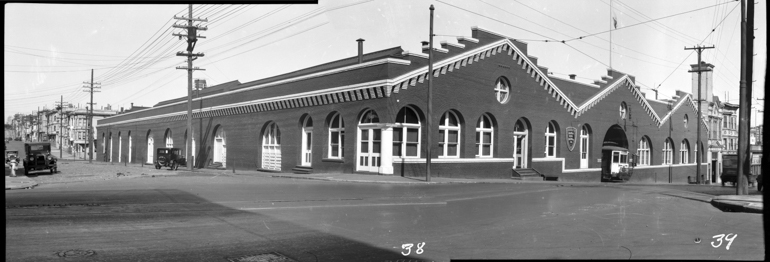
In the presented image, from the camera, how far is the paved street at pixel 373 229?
6723mm

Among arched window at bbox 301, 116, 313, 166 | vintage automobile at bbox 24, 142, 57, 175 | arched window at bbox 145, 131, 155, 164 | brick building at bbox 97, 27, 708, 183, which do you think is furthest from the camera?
arched window at bbox 145, 131, 155, 164

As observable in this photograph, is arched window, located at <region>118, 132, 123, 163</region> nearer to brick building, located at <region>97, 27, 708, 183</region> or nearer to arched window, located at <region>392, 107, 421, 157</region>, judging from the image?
brick building, located at <region>97, 27, 708, 183</region>

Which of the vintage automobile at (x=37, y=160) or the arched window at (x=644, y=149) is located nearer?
the arched window at (x=644, y=149)

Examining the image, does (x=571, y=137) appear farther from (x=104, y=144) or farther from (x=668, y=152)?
(x=104, y=144)

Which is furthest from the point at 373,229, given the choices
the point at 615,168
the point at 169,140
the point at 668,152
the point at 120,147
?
the point at 120,147

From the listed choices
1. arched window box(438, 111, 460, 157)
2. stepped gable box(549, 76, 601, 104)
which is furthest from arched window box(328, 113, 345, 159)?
stepped gable box(549, 76, 601, 104)

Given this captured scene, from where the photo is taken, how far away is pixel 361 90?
2667cm

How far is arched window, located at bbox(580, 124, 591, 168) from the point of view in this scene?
26.7 m

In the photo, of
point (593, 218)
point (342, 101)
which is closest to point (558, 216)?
point (593, 218)

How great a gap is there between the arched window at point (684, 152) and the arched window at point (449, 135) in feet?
45.0

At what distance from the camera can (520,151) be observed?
109 ft

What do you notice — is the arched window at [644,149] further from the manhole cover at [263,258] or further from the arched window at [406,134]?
the arched window at [406,134]

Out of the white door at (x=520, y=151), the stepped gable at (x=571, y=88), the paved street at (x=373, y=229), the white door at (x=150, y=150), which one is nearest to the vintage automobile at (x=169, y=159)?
the white door at (x=150, y=150)

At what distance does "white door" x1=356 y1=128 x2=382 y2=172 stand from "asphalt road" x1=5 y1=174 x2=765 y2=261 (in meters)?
12.7
